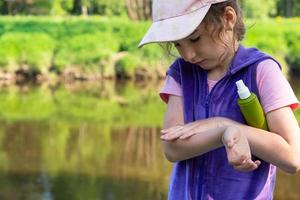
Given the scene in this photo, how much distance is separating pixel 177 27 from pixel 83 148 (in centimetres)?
471

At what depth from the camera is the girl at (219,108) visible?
100 centimetres

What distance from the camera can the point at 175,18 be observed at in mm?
1018

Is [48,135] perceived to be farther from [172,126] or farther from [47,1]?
[47,1]

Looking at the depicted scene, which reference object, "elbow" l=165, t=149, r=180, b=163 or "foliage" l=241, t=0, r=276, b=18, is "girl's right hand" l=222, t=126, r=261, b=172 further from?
"foliage" l=241, t=0, r=276, b=18

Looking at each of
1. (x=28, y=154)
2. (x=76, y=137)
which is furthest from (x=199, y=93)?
(x=76, y=137)

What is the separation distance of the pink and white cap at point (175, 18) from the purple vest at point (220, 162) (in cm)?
11

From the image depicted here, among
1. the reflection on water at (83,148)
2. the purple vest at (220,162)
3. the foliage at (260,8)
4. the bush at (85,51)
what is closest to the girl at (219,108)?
the purple vest at (220,162)

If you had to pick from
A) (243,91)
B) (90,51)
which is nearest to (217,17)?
(243,91)

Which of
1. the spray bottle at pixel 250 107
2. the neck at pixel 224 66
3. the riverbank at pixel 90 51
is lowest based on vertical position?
the riverbank at pixel 90 51

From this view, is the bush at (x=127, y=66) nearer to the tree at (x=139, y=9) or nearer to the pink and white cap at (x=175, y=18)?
the tree at (x=139, y=9)

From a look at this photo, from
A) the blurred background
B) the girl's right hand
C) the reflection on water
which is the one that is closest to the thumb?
the girl's right hand

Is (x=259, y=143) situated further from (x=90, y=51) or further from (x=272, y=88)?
(x=90, y=51)

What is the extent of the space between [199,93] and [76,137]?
5.10 metres

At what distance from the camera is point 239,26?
106 cm
